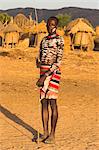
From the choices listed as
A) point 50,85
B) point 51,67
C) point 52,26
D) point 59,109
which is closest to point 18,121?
point 59,109

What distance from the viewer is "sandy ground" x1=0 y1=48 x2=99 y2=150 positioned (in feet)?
22.3

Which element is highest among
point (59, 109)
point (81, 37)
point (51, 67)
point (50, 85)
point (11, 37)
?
point (51, 67)

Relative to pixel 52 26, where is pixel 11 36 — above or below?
below

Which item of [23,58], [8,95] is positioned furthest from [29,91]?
[23,58]

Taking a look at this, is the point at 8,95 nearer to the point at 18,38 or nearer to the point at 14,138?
the point at 14,138

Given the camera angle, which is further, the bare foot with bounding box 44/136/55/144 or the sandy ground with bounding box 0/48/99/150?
the sandy ground with bounding box 0/48/99/150

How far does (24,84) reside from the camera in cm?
1395

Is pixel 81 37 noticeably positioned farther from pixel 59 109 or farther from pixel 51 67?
pixel 51 67

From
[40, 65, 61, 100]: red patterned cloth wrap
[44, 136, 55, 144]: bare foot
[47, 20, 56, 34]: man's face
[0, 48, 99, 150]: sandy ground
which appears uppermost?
[47, 20, 56, 34]: man's face

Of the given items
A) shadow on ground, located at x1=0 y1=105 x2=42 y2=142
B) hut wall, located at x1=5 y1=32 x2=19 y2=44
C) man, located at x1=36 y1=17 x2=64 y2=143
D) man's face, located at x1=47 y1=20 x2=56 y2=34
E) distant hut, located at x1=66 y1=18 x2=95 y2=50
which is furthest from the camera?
hut wall, located at x1=5 y1=32 x2=19 y2=44

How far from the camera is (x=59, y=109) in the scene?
389 inches

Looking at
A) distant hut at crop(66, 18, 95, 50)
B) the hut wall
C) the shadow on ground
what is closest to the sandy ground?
the shadow on ground

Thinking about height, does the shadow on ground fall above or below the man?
below

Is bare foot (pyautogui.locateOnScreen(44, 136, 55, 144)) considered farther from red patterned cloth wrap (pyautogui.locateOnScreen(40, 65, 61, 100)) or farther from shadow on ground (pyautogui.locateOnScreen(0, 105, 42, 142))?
red patterned cloth wrap (pyautogui.locateOnScreen(40, 65, 61, 100))
